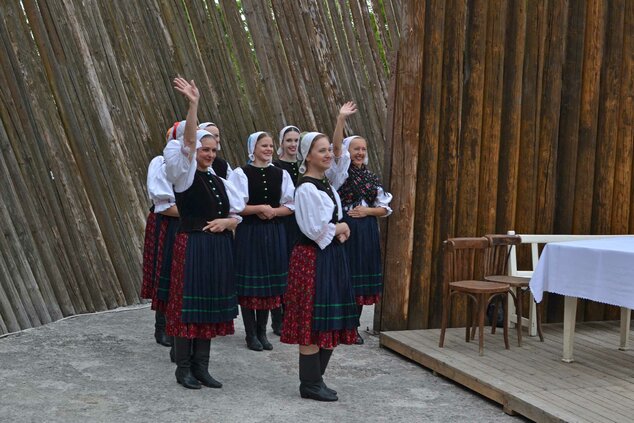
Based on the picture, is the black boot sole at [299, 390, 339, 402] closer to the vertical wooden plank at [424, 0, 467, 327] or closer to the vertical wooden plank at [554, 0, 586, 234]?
the vertical wooden plank at [424, 0, 467, 327]

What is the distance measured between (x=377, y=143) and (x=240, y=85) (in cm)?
194

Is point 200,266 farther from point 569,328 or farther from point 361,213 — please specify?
point 569,328

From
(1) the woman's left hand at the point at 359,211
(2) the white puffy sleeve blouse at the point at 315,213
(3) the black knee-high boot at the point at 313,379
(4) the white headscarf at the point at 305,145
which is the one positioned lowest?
(3) the black knee-high boot at the point at 313,379

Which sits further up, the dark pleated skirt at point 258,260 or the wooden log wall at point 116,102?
the wooden log wall at point 116,102

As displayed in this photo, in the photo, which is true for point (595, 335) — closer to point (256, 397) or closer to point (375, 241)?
point (375, 241)

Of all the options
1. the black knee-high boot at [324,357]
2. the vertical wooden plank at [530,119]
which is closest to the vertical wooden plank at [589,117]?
the vertical wooden plank at [530,119]

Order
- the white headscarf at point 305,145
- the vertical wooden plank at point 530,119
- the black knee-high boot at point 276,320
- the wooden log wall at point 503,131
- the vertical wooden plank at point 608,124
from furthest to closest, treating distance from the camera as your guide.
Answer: the vertical wooden plank at point 608,124, the black knee-high boot at point 276,320, the vertical wooden plank at point 530,119, the wooden log wall at point 503,131, the white headscarf at point 305,145

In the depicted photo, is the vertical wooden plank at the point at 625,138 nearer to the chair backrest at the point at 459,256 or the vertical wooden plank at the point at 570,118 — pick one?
the vertical wooden plank at the point at 570,118

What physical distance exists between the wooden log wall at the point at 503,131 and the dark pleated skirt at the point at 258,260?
2.63ft

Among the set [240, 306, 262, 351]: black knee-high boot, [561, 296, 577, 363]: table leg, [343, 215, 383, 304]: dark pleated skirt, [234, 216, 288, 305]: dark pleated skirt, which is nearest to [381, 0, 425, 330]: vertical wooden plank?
[343, 215, 383, 304]: dark pleated skirt

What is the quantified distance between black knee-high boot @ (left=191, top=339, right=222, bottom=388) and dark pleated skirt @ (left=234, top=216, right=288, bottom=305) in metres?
0.99

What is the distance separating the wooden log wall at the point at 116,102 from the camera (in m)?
6.29

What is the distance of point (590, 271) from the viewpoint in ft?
16.6

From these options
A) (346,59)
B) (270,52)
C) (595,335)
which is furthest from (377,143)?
(595,335)
